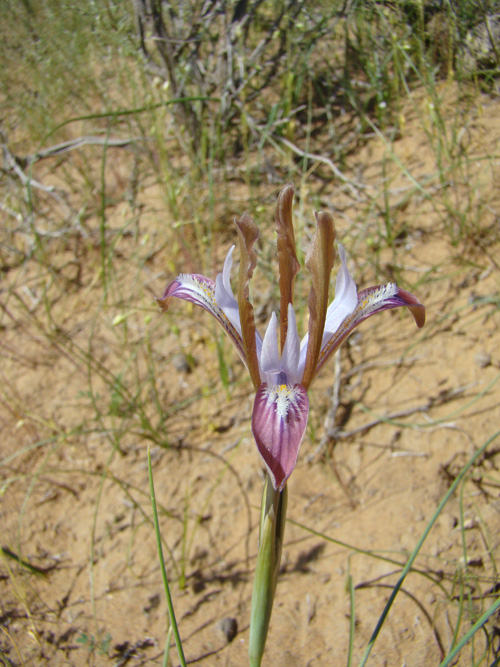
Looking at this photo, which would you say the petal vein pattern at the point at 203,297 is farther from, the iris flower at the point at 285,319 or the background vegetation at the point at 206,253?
the background vegetation at the point at 206,253

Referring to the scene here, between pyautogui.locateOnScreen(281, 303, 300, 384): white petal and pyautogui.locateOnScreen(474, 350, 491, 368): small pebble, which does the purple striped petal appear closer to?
pyautogui.locateOnScreen(281, 303, 300, 384): white petal

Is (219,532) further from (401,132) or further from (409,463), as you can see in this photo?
(401,132)

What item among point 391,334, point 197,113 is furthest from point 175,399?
point 197,113

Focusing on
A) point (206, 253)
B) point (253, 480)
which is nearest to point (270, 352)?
point (253, 480)

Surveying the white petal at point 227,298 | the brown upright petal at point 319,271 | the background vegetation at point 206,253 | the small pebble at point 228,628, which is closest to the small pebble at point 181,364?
the background vegetation at point 206,253

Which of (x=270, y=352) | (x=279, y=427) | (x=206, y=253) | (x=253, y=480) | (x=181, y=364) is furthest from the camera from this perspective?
(x=206, y=253)

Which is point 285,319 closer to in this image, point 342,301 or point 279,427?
point 342,301

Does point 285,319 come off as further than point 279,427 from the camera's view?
Yes

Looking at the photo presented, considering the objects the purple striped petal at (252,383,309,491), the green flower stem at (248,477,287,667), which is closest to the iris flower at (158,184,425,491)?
the purple striped petal at (252,383,309,491)
